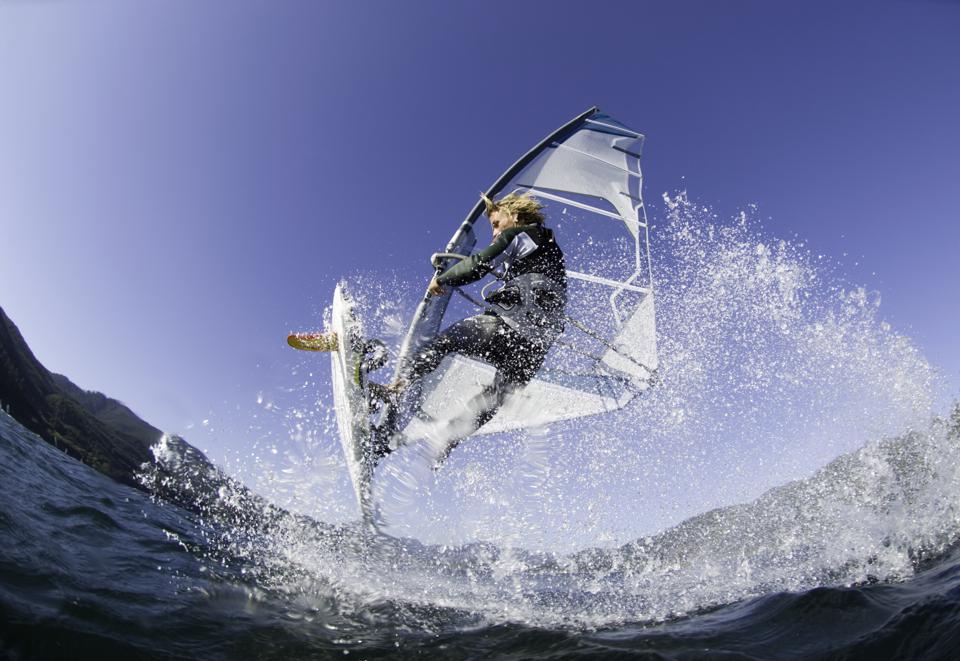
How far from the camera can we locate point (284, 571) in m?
4.11

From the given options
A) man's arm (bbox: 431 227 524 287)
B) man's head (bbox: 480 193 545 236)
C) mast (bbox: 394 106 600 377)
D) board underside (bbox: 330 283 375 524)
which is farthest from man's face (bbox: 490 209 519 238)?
board underside (bbox: 330 283 375 524)

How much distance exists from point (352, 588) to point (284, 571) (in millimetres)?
859

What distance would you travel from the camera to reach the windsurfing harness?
17.9ft

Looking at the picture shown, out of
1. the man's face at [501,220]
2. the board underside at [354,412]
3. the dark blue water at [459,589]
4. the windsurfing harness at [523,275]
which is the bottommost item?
the dark blue water at [459,589]

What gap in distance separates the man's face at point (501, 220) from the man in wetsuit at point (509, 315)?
4 centimetres

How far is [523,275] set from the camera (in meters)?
5.49

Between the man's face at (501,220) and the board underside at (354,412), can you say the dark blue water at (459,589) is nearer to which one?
the board underside at (354,412)

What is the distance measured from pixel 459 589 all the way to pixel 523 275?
354 cm

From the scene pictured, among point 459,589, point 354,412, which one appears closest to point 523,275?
point 354,412

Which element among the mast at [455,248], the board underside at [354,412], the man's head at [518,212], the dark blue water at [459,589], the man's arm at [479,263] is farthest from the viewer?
the mast at [455,248]

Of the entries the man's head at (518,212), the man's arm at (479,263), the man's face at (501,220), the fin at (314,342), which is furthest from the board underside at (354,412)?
the man's head at (518,212)

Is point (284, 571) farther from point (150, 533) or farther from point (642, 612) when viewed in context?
point (642, 612)

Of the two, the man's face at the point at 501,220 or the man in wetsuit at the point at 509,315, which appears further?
the man's face at the point at 501,220

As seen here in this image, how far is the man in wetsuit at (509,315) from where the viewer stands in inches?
215
